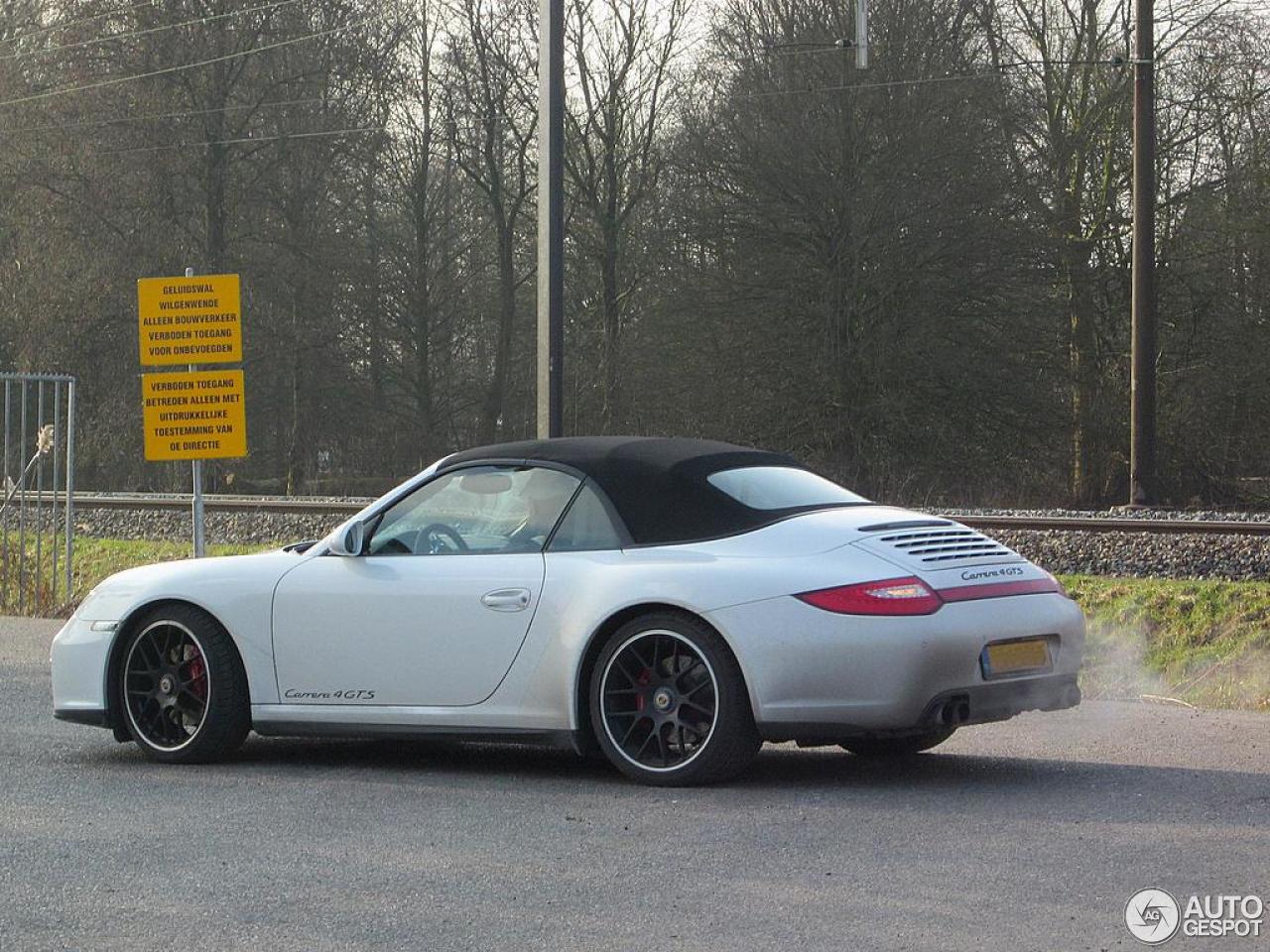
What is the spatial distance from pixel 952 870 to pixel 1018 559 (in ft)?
6.82

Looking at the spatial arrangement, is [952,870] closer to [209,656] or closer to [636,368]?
[209,656]

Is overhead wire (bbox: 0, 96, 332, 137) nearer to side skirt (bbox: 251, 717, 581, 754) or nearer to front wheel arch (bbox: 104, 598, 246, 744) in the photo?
front wheel arch (bbox: 104, 598, 246, 744)

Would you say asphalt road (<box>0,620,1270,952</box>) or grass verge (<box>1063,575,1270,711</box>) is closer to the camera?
asphalt road (<box>0,620,1270,952</box>)

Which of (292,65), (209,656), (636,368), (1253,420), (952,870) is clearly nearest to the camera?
(952,870)

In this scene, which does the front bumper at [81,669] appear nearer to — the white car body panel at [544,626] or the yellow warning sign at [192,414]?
the white car body panel at [544,626]

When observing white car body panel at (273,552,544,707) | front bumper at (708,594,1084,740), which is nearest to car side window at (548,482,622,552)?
white car body panel at (273,552,544,707)

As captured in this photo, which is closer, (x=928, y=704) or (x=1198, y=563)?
(x=928, y=704)

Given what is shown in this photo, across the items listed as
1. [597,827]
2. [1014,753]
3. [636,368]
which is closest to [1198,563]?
[1014,753]

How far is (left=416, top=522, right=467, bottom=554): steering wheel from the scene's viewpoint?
749 centimetres

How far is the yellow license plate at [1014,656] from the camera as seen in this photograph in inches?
264

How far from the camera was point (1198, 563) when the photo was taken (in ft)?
48.8

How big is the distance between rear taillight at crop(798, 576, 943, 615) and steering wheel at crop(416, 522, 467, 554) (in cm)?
158

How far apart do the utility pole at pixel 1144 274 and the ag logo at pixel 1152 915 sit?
1749 centimetres

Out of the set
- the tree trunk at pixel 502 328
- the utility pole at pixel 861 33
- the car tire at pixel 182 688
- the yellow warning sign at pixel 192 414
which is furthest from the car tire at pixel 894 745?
the tree trunk at pixel 502 328
